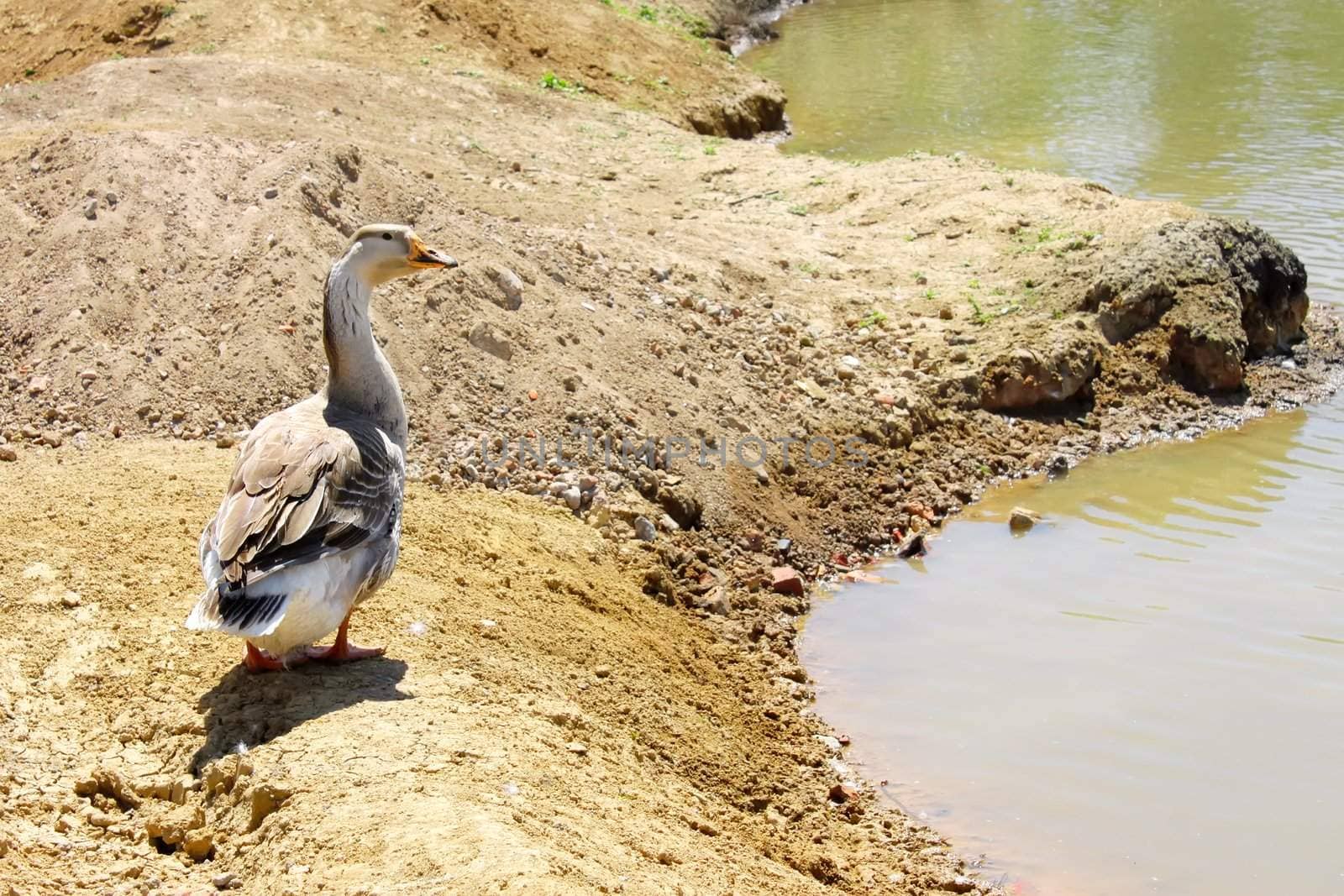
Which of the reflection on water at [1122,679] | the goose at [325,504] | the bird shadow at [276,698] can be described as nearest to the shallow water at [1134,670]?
the reflection on water at [1122,679]

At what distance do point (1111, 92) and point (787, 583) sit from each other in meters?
16.5

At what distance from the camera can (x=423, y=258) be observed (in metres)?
6.55

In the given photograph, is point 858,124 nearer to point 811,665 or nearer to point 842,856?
point 811,665

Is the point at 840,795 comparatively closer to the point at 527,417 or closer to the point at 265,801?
the point at 265,801

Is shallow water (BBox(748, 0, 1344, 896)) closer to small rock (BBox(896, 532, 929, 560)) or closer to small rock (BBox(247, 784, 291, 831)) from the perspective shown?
small rock (BBox(896, 532, 929, 560))

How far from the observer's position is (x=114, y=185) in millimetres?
10367

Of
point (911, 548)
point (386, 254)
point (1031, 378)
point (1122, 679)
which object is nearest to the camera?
point (386, 254)

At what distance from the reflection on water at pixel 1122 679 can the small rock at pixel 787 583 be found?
19 centimetres

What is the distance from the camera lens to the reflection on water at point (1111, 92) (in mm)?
17297

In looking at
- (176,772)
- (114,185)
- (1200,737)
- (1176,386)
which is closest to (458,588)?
(176,772)

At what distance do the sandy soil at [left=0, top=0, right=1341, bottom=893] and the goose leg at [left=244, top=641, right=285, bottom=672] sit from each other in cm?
12

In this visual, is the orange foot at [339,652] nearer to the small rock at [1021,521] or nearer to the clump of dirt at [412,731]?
the clump of dirt at [412,731]

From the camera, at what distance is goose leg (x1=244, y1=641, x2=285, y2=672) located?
5660 millimetres

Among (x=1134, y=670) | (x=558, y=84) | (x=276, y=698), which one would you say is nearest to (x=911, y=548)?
(x=1134, y=670)
